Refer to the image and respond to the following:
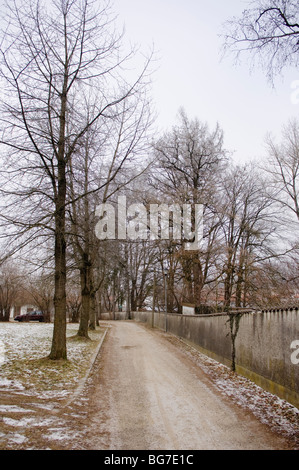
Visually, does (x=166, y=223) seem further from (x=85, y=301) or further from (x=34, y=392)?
(x=34, y=392)

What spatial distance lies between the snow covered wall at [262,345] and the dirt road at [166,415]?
108cm

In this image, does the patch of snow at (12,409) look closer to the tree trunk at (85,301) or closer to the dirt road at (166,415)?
the dirt road at (166,415)

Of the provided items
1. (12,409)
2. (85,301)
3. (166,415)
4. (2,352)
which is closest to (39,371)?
(2,352)

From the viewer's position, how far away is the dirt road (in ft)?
15.2

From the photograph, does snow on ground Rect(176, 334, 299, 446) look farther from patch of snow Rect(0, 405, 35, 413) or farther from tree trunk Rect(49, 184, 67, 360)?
tree trunk Rect(49, 184, 67, 360)

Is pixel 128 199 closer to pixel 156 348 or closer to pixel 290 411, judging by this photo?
pixel 156 348

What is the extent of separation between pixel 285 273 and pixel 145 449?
59.7ft

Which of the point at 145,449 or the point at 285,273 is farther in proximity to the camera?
the point at 285,273

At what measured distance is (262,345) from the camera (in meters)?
7.98

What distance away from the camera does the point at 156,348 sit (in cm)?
1469

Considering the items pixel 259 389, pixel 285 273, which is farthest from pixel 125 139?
pixel 285 273

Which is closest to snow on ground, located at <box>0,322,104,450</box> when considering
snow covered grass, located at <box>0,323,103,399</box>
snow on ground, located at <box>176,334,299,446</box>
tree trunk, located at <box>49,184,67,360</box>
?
snow covered grass, located at <box>0,323,103,399</box>

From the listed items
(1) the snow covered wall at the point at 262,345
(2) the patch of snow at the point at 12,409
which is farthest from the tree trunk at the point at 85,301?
(2) the patch of snow at the point at 12,409

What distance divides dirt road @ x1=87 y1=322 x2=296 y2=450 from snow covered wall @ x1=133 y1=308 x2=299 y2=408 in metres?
1.08
